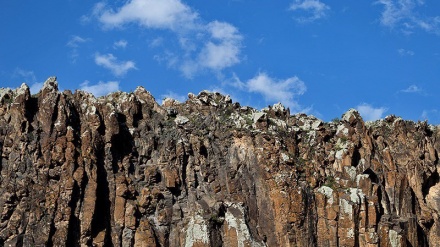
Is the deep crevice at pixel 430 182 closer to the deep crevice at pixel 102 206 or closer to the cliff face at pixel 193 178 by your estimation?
the cliff face at pixel 193 178

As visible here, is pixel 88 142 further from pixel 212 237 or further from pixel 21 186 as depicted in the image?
pixel 212 237

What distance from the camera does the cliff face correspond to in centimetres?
6806

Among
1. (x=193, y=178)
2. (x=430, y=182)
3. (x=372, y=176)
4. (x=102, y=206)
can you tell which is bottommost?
(x=102, y=206)

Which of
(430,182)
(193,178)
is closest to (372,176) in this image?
(430,182)

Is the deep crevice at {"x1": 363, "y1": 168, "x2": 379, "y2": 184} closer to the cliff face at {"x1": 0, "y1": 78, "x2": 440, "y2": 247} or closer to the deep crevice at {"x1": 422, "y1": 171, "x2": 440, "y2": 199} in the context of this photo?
the cliff face at {"x1": 0, "y1": 78, "x2": 440, "y2": 247}

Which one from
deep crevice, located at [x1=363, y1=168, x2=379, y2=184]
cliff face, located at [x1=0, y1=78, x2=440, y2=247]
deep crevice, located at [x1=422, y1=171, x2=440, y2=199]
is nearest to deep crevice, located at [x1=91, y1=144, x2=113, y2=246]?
cliff face, located at [x1=0, y1=78, x2=440, y2=247]

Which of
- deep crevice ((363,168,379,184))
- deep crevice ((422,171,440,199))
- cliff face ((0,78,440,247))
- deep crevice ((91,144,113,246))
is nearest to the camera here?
cliff face ((0,78,440,247))

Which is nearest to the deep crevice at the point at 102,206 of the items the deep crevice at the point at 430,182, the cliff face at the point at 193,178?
the cliff face at the point at 193,178

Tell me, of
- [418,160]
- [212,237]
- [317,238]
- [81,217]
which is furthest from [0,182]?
[418,160]

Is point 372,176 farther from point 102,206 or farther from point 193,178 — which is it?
point 102,206

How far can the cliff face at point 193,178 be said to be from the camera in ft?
223

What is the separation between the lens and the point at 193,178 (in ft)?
246

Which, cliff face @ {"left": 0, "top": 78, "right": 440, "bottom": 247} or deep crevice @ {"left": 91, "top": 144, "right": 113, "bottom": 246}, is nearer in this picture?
cliff face @ {"left": 0, "top": 78, "right": 440, "bottom": 247}

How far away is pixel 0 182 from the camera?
67500 mm
